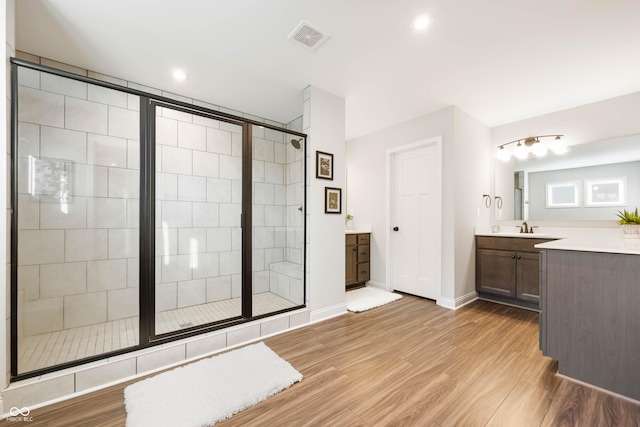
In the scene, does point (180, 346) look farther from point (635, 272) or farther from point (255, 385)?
point (635, 272)

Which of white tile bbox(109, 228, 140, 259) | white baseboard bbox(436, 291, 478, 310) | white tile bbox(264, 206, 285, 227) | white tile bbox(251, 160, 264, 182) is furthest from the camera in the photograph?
white baseboard bbox(436, 291, 478, 310)

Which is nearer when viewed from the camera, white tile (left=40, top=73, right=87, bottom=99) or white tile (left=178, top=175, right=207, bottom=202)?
white tile (left=40, top=73, right=87, bottom=99)

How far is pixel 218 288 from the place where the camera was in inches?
110

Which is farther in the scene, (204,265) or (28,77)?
(204,265)

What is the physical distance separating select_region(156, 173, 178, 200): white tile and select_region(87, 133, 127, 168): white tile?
0.42m

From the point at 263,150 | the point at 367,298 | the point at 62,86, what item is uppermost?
the point at 62,86

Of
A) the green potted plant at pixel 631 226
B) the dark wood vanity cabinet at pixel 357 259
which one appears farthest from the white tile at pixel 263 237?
the green potted plant at pixel 631 226

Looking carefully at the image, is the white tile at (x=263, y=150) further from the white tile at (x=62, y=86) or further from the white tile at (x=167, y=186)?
the white tile at (x=62, y=86)

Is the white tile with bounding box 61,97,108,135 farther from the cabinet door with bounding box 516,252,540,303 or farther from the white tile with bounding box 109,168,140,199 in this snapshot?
the cabinet door with bounding box 516,252,540,303

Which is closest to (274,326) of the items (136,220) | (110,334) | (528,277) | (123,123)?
(110,334)

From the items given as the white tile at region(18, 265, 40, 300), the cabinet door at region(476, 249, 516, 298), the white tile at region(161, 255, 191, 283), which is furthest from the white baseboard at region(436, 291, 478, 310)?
the white tile at region(18, 265, 40, 300)

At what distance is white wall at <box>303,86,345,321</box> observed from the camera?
2.73 m

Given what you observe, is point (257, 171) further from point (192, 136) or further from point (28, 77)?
point (28, 77)

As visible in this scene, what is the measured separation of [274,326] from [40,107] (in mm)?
2642
